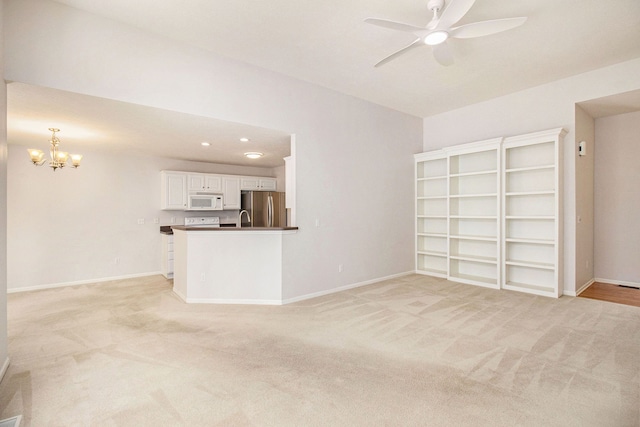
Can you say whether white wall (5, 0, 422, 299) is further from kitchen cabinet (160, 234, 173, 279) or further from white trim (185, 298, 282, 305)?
A: kitchen cabinet (160, 234, 173, 279)

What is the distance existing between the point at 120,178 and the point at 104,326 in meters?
3.44

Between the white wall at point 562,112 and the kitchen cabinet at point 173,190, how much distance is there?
18.3ft

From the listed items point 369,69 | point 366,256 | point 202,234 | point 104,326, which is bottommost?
point 104,326

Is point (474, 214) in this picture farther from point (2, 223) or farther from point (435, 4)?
point (2, 223)

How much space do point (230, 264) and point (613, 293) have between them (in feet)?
18.3

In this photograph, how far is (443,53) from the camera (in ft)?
Answer: 9.91

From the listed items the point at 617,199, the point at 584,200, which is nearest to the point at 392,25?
the point at 584,200

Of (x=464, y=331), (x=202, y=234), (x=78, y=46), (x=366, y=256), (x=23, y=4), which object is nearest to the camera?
(x=23, y=4)

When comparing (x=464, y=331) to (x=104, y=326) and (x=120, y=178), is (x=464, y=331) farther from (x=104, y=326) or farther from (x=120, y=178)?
(x=120, y=178)

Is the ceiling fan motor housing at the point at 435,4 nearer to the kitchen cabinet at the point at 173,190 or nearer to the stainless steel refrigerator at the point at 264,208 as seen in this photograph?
the stainless steel refrigerator at the point at 264,208

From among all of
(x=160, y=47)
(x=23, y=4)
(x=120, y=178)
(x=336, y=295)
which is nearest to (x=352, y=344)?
(x=336, y=295)

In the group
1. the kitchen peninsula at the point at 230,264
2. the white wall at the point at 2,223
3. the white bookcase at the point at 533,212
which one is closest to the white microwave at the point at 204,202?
the kitchen peninsula at the point at 230,264

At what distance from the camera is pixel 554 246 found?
4.38 meters

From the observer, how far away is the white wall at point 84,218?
495 centimetres
